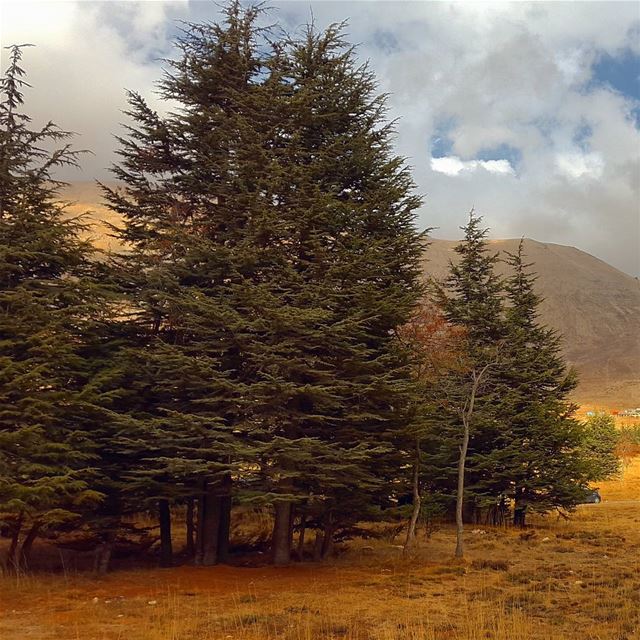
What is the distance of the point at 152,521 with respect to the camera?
23.4m

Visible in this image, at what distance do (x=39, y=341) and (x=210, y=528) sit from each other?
6796mm

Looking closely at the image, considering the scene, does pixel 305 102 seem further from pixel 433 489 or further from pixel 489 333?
pixel 433 489

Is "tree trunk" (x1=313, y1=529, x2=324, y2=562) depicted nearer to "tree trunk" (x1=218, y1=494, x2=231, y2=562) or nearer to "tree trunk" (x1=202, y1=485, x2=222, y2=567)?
"tree trunk" (x1=218, y1=494, x2=231, y2=562)

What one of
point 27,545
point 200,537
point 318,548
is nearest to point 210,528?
point 200,537

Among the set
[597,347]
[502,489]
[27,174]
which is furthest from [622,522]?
[597,347]

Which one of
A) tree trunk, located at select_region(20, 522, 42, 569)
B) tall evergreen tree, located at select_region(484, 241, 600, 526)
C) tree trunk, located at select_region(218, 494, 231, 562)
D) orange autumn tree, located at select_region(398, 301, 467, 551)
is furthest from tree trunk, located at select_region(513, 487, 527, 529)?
tree trunk, located at select_region(20, 522, 42, 569)

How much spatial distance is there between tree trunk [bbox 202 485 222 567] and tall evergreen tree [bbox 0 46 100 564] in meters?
3.23

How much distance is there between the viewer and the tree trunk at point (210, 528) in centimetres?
1584

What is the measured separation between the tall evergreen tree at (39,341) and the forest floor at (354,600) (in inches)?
83.4

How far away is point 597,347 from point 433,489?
601 ft

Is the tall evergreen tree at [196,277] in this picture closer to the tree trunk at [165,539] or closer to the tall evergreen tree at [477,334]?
the tree trunk at [165,539]

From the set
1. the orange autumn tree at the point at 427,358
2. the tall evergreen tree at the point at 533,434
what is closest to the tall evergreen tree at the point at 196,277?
the orange autumn tree at the point at 427,358

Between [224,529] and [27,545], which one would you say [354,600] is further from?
[27,545]

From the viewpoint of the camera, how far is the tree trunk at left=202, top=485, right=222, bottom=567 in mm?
15836
